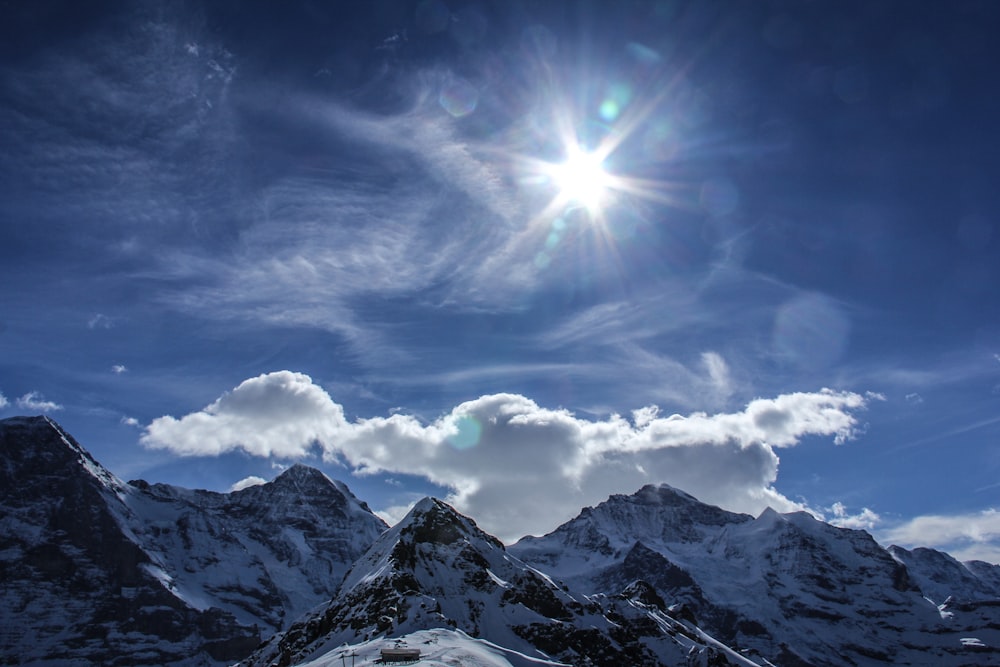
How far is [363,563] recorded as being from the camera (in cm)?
19650

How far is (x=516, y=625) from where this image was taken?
165 m

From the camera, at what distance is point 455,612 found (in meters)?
165

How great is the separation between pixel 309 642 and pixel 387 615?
23919 mm

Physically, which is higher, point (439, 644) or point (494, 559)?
point (494, 559)

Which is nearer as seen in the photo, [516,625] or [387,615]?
[387,615]

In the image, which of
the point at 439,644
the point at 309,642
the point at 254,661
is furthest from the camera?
the point at 254,661

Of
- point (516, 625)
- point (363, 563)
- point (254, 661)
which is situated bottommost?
point (254, 661)

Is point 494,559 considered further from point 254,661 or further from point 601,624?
point 254,661

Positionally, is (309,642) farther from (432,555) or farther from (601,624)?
(601,624)

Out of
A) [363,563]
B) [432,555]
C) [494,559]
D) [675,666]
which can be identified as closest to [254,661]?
[363,563]

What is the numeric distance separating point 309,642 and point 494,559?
59.5 metres

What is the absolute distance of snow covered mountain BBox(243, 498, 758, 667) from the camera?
479ft

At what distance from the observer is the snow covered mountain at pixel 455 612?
146125 millimetres

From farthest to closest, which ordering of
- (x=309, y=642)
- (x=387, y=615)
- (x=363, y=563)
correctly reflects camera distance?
(x=363, y=563) < (x=309, y=642) < (x=387, y=615)
